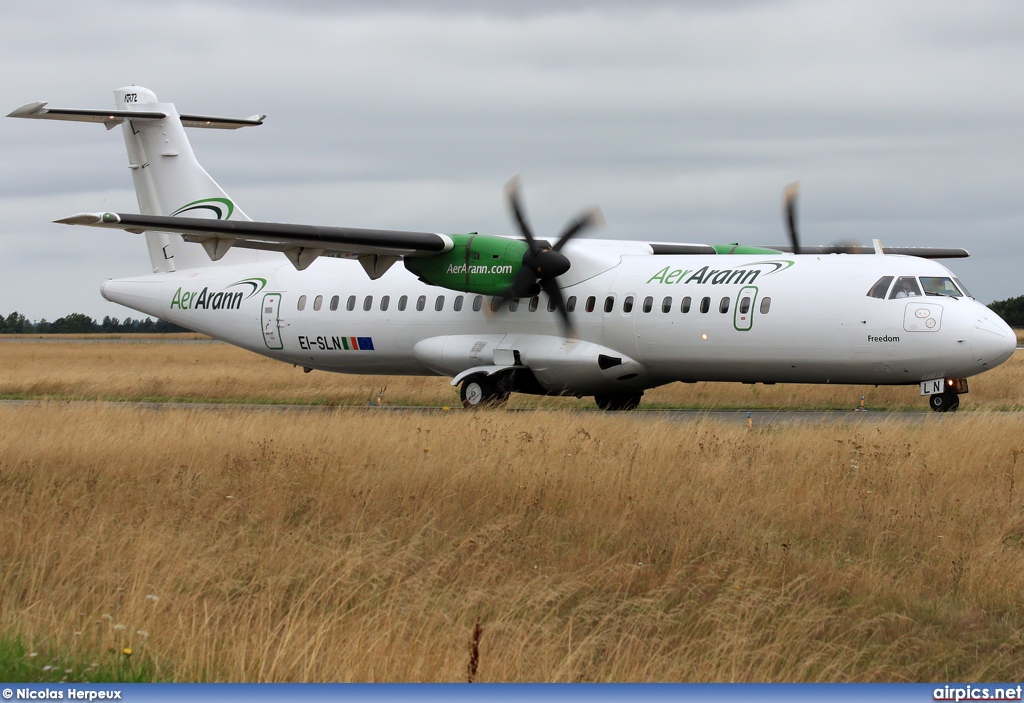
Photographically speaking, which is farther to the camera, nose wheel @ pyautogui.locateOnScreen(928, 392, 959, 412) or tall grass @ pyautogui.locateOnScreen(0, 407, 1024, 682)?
nose wheel @ pyautogui.locateOnScreen(928, 392, 959, 412)

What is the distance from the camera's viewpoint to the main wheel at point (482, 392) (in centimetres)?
2228

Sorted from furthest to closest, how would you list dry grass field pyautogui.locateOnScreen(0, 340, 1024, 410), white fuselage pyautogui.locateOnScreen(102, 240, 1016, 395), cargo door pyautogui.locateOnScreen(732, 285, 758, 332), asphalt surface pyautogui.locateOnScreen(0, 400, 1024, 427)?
dry grass field pyautogui.locateOnScreen(0, 340, 1024, 410) < cargo door pyautogui.locateOnScreen(732, 285, 758, 332) < white fuselage pyautogui.locateOnScreen(102, 240, 1016, 395) < asphalt surface pyautogui.locateOnScreen(0, 400, 1024, 427)

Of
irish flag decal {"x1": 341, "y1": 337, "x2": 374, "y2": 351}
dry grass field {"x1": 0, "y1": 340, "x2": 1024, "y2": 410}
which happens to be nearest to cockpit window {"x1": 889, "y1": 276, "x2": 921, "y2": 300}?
dry grass field {"x1": 0, "y1": 340, "x2": 1024, "y2": 410}

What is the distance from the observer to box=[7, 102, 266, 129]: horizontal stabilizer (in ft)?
78.3

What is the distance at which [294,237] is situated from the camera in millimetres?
20719

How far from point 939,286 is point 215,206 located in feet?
52.4

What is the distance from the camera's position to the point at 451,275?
2256 cm

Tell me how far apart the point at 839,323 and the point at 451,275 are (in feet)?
24.4

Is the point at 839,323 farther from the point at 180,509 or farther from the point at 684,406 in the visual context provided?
the point at 180,509

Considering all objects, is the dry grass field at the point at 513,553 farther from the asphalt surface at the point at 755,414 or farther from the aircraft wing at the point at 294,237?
the aircraft wing at the point at 294,237

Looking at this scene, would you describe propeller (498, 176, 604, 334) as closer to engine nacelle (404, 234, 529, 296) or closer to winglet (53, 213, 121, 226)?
engine nacelle (404, 234, 529, 296)

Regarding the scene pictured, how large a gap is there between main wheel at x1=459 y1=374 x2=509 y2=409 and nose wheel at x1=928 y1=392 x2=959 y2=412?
7755mm

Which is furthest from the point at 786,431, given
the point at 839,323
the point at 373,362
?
the point at 373,362
